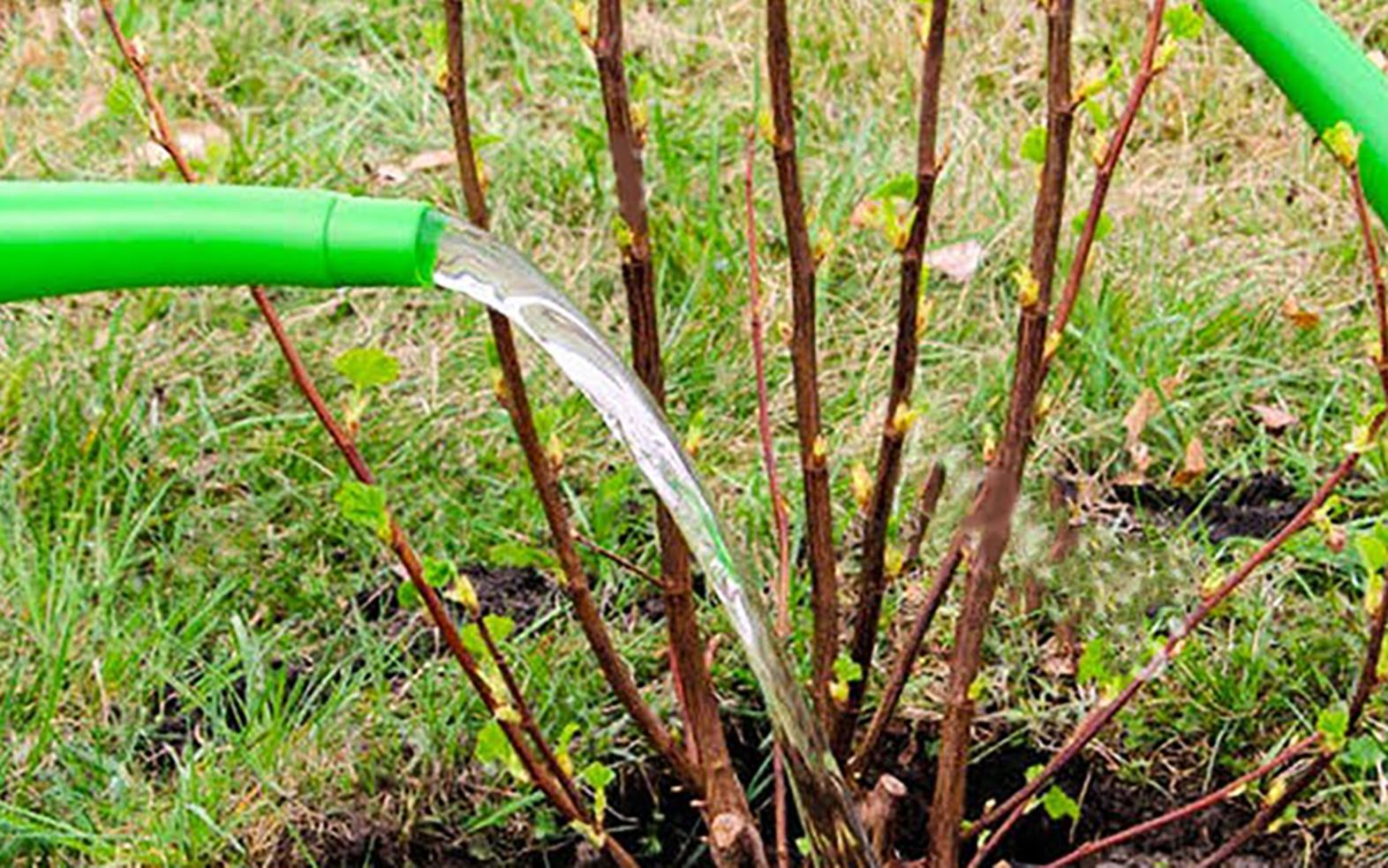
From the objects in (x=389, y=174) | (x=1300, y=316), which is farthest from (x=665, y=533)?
(x=389, y=174)

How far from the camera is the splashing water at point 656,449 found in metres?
1.33

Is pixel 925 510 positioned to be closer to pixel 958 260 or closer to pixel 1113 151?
pixel 1113 151

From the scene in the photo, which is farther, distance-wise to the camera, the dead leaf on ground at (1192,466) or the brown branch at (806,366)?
the dead leaf on ground at (1192,466)

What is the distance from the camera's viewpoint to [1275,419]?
2.40 m

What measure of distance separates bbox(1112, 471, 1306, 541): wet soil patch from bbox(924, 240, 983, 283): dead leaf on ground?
0.42m

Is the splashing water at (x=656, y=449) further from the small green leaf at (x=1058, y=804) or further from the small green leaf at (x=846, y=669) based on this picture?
the small green leaf at (x=1058, y=804)

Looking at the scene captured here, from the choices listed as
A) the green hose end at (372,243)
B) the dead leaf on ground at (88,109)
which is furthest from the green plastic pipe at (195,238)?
the dead leaf on ground at (88,109)

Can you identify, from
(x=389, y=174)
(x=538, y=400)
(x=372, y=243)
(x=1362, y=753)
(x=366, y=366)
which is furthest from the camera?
(x=389, y=174)

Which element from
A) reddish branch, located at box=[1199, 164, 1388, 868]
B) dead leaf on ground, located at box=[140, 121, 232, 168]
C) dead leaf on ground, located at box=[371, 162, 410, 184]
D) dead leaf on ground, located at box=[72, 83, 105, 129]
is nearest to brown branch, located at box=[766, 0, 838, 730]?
reddish branch, located at box=[1199, 164, 1388, 868]

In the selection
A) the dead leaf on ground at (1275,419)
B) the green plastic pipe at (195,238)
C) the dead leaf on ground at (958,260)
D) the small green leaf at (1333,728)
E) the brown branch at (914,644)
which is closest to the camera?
the green plastic pipe at (195,238)

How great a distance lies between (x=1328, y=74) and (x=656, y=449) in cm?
53

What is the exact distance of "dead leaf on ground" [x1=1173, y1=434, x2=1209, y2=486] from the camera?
91.0 inches

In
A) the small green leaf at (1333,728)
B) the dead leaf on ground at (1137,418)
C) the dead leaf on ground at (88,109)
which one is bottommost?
the small green leaf at (1333,728)

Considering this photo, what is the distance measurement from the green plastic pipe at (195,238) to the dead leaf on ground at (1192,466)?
1.31 metres
